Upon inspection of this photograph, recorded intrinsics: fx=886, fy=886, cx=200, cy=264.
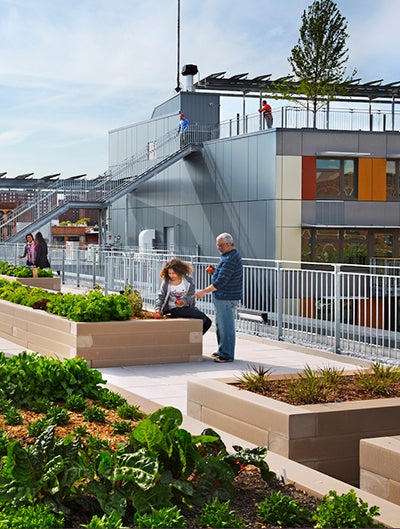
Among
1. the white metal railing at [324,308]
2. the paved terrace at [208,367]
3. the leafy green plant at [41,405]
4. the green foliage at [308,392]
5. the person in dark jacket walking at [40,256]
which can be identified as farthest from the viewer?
the person in dark jacket walking at [40,256]

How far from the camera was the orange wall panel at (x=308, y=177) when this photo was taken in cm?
3944

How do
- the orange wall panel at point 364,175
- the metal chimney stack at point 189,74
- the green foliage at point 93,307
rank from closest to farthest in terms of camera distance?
the green foliage at point 93,307
the orange wall panel at point 364,175
the metal chimney stack at point 189,74

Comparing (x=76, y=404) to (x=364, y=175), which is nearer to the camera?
(x=76, y=404)

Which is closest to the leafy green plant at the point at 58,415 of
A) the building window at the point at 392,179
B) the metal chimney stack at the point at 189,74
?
the building window at the point at 392,179

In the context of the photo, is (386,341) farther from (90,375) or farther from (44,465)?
(44,465)

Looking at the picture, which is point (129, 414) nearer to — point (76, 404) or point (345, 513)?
point (76, 404)

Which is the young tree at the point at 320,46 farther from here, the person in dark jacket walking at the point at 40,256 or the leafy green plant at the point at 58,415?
the leafy green plant at the point at 58,415

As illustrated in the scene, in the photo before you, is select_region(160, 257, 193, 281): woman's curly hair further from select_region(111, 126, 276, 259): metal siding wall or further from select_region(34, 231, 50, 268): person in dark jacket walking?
select_region(111, 126, 276, 259): metal siding wall

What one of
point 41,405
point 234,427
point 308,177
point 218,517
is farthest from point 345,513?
point 308,177

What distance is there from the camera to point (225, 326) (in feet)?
42.8

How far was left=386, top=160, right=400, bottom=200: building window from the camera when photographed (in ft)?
136

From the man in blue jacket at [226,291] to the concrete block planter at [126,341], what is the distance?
339mm

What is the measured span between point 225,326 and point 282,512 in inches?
333

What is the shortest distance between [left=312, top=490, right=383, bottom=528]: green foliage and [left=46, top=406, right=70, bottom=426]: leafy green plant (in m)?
2.78
